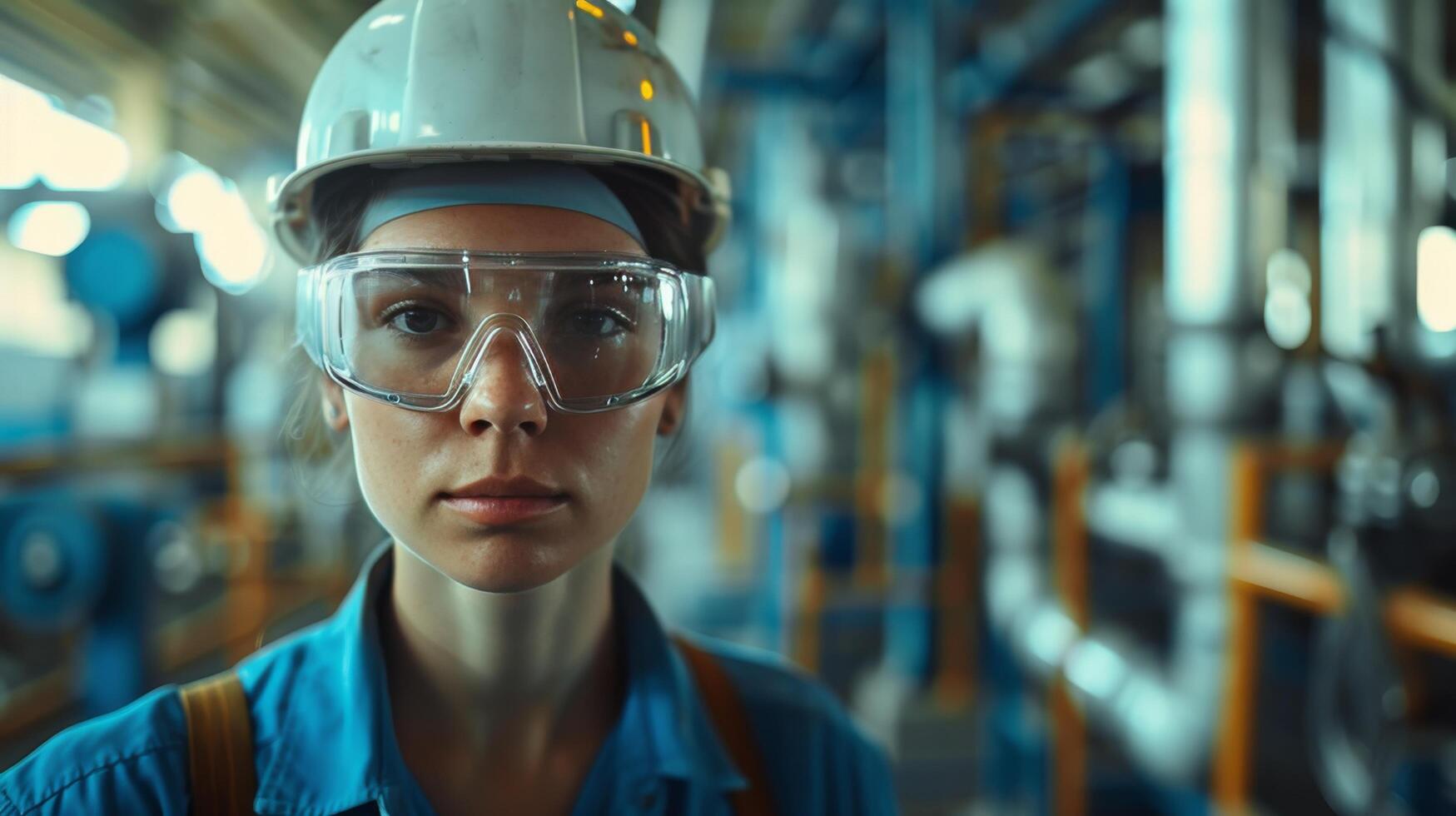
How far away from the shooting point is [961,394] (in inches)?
142

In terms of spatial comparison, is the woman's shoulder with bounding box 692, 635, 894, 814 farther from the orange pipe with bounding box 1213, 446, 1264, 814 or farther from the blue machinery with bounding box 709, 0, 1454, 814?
the orange pipe with bounding box 1213, 446, 1264, 814

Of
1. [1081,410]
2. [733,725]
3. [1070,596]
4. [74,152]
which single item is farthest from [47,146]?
[1081,410]

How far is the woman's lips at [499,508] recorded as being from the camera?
625mm

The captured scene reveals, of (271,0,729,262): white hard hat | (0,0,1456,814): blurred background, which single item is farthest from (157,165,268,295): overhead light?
(271,0,729,262): white hard hat

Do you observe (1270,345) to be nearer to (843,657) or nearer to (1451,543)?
(1451,543)

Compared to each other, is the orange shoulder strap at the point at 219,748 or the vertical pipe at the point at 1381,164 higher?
the vertical pipe at the point at 1381,164

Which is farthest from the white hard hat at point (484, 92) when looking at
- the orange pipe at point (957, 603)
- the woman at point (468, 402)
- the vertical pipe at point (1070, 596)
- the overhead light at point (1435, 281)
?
the orange pipe at point (957, 603)

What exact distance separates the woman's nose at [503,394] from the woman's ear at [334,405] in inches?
6.7

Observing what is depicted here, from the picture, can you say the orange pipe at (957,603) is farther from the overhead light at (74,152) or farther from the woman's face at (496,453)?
the overhead light at (74,152)

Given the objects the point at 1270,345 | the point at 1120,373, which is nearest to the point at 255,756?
the point at 1270,345

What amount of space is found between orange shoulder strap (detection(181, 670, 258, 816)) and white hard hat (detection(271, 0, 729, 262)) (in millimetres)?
389

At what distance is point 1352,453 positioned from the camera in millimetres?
1413

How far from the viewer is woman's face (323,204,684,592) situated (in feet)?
2.04

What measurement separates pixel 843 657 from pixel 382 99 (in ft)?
12.6
